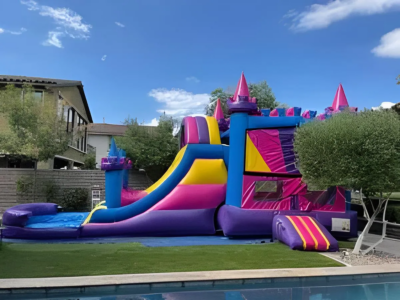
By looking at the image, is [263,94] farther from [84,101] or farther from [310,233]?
[310,233]

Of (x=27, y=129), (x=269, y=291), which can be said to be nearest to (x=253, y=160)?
(x=269, y=291)

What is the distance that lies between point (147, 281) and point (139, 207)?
16.2ft

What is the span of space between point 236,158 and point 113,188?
395 cm

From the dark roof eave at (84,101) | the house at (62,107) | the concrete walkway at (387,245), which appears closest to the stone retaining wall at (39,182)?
the house at (62,107)

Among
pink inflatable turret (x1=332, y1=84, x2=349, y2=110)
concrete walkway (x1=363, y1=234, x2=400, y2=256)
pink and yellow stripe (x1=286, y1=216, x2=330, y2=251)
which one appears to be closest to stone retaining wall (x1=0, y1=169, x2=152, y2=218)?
pink and yellow stripe (x1=286, y1=216, x2=330, y2=251)

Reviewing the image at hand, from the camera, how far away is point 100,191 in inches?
674

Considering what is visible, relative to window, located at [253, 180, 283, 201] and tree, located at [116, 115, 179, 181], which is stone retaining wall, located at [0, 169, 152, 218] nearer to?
tree, located at [116, 115, 179, 181]

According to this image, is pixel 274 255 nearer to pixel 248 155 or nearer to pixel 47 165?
pixel 248 155

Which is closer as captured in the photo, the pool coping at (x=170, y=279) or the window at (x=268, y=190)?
the pool coping at (x=170, y=279)

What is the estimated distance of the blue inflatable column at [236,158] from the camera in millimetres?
10852

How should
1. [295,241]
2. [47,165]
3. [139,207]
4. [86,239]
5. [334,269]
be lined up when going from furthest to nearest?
[47,165], [139,207], [86,239], [295,241], [334,269]

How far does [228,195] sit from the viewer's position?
1103 cm

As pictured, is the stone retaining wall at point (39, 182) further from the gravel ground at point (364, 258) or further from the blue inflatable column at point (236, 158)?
the gravel ground at point (364, 258)

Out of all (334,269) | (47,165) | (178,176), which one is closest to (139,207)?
(178,176)
